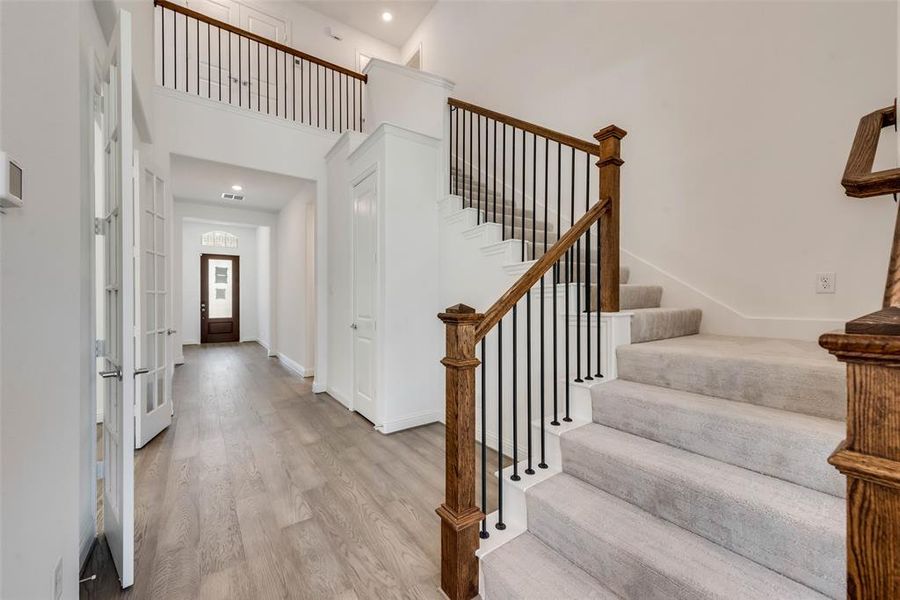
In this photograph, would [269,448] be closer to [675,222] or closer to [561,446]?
[561,446]

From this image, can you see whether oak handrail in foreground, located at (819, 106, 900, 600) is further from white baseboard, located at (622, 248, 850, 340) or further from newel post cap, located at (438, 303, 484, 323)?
white baseboard, located at (622, 248, 850, 340)

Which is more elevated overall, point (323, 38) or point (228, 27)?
point (323, 38)

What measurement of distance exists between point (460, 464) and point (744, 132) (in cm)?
280

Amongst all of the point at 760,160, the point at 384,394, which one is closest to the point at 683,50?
the point at 760,160

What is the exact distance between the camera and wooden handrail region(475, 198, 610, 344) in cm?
156

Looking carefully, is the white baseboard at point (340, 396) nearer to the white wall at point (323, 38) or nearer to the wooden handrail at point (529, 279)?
the wooden handrail at point (529, 279)

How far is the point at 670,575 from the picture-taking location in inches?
45.3

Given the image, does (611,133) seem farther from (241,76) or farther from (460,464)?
(241,76)

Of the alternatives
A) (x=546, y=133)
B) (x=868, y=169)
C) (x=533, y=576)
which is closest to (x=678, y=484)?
(x=533, y=576)

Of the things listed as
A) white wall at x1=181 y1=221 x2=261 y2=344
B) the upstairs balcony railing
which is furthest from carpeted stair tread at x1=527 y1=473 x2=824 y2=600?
white wall at x1=181 y1=221 x2=261 y2=344

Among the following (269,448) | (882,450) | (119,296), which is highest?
(119,296)

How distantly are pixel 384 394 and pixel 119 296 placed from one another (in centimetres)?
200

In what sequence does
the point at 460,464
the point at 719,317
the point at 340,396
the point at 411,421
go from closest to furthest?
the point at 460,464 < the point at 719,317 < the point at 411,421 < the point at 340,396

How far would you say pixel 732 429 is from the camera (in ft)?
4.72
